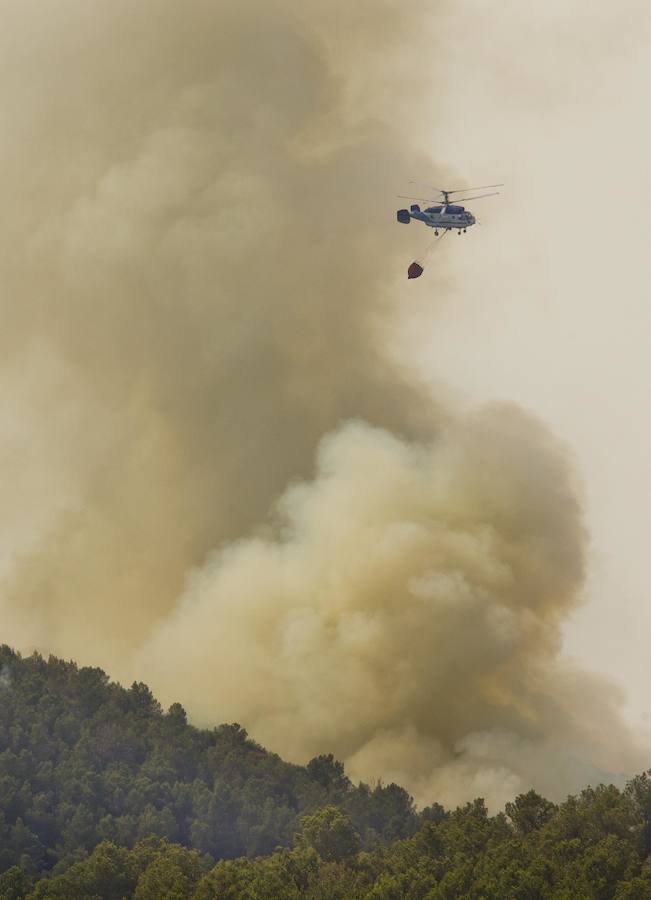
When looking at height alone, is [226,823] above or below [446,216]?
below

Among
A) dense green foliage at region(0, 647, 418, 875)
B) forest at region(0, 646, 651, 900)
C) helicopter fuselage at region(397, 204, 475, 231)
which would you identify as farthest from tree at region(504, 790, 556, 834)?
helicopter fuselage at region(397, 204, 475, 231)

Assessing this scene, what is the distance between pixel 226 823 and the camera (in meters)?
141

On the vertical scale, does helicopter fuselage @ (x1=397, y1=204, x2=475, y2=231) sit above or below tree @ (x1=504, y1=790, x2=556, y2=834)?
above

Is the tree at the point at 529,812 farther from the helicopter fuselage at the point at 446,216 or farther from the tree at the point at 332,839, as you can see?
the helicopter fuselage at the point at 446,216

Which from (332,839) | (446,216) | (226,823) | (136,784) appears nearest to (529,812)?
(332,839)

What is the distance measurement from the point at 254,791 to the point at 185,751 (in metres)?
8.71

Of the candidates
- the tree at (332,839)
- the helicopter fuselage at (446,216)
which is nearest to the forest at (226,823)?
the tree at (332,839)

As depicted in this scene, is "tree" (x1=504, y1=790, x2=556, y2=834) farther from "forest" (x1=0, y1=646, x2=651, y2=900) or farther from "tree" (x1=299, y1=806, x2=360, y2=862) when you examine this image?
"tree" (x1=299, y1=806, x2=360, y2=862)

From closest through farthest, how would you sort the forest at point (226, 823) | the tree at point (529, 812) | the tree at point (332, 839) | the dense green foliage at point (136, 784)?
the forest at point (226, 823) < the tree at point (529, 812) < the tree at point (332, 839) < the dense green foliage at point (136, 784)

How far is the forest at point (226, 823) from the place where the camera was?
116812mm

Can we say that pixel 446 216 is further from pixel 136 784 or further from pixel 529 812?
pixel 136 784

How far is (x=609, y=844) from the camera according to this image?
117 m

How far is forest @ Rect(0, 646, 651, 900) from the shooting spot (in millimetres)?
116812

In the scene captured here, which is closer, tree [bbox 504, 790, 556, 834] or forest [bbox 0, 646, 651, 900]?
forest [bbox 0, 646, 651, 900]
